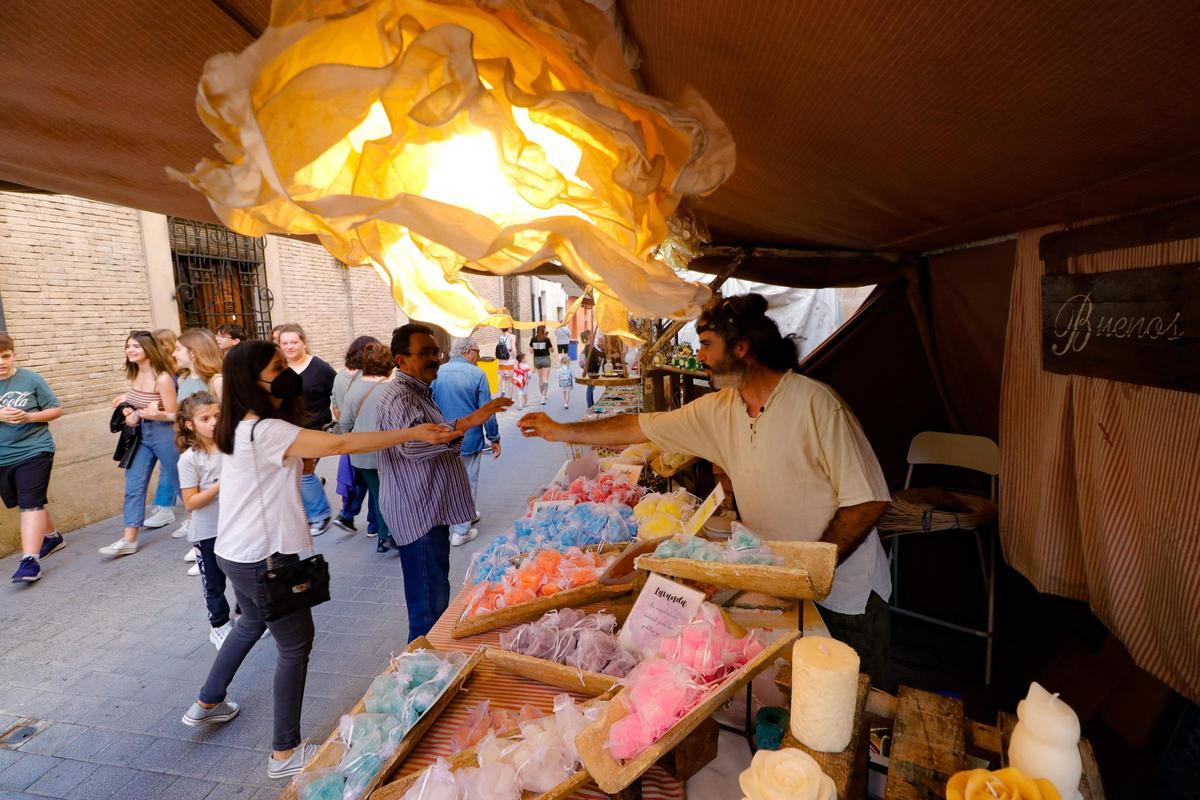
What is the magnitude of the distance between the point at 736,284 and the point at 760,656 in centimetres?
562

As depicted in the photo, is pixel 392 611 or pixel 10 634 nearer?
pixel 10 634

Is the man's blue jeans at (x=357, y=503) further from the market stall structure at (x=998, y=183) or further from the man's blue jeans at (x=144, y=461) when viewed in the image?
the market stall structure at (x=998, y=183)

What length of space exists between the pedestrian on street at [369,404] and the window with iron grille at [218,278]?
387 centimetres

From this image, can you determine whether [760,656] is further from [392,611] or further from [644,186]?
[392,611]

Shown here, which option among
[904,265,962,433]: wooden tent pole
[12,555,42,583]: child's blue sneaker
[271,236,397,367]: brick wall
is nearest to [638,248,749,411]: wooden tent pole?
[904,265,962,433]: wooden tent pole

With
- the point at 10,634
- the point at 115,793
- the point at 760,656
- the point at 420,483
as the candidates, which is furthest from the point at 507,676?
the point at 10,634

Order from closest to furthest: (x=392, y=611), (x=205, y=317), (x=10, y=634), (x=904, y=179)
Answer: (x=904, y=179)
(x=10, y=634)
(x=392, y=611)
(x=205, y=317)

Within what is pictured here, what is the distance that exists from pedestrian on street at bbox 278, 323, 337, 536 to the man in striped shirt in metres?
2.57

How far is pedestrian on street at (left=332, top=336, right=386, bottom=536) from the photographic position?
Answer: 5469 millimetres

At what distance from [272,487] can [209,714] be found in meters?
1.52

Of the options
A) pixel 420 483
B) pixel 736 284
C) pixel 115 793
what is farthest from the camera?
pixel 736 284

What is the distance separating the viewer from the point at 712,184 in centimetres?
117

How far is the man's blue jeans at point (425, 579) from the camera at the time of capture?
11.4 ft

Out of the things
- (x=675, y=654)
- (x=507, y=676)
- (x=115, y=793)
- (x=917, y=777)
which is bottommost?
(x=115, y=793)
